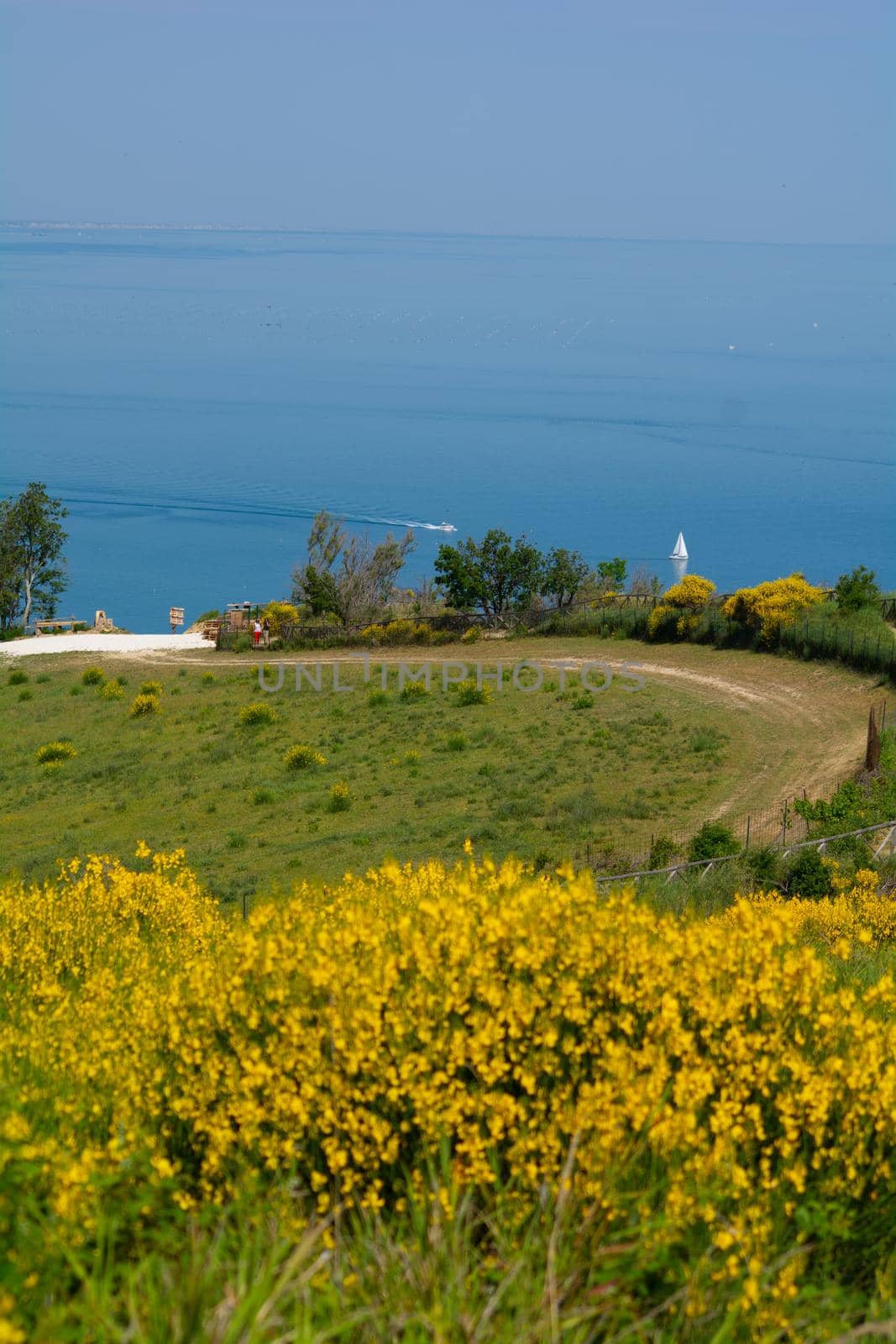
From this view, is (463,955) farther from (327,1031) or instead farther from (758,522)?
(758,522)

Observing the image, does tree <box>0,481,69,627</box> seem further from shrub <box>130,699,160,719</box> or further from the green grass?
shrub <box>130,699,160,719</box>

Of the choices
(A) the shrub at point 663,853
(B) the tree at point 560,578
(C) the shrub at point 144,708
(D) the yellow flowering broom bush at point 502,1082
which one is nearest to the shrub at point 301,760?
(C) the shrub at point 144,708

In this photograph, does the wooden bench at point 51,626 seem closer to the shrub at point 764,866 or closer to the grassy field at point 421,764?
the grassy field at point 421,764

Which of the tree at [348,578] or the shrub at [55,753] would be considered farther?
the tree at [348,578]

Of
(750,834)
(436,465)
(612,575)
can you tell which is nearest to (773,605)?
(750,834)

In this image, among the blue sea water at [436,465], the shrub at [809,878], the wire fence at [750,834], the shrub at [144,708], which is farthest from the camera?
the blue sea water at [436,465]

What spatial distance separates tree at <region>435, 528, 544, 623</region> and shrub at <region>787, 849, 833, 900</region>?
2890cm

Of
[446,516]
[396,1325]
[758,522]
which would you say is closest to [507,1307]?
[396,1325]

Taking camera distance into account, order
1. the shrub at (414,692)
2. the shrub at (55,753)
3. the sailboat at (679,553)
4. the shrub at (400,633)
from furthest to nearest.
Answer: the sailboat at (679,553), the shrub at (400,633), the shrub at (414,692), the shrub at (55,753)

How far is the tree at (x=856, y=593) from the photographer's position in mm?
33406

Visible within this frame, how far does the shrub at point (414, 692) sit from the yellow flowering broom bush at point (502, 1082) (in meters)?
27.4

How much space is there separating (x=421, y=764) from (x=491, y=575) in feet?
63.8

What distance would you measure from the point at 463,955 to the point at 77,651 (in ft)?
136

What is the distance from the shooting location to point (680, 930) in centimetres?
707
